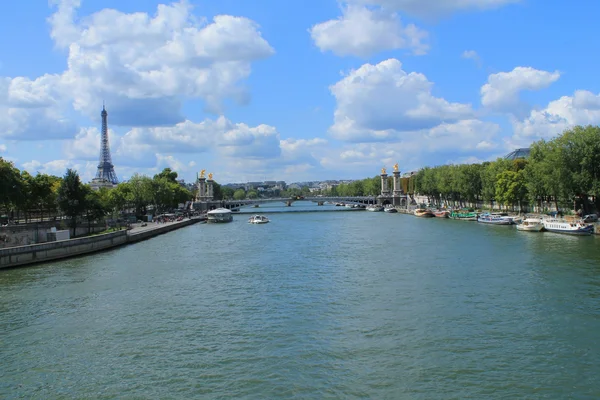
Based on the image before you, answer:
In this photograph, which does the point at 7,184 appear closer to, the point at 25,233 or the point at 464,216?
the point at 25,233

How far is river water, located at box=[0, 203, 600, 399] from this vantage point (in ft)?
44.4

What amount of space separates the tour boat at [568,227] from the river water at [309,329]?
508 inches

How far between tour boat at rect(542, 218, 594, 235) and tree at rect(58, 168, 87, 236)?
41825 millimetres

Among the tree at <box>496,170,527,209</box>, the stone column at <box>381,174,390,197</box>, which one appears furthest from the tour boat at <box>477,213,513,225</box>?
the stone column at <box>381,174,390,197</box>

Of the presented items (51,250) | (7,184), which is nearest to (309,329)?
(51,250)

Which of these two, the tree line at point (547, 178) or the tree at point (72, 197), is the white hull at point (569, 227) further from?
the tree at point (72, 197)

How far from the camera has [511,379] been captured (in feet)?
44.2

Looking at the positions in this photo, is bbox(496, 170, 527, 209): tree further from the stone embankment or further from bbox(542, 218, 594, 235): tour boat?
the stone embankment

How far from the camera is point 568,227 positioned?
46.8 meters

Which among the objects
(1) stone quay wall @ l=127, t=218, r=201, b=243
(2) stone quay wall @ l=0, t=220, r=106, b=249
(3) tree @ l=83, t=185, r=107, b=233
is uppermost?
(3) tree @ l=83, t=185, r=107, b=233

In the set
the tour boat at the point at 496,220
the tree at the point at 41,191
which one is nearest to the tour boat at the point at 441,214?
the tour boat at the point at 496,220

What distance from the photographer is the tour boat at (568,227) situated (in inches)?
1790

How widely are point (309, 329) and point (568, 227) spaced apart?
36.6 m

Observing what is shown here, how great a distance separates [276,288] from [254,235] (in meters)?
31.5
